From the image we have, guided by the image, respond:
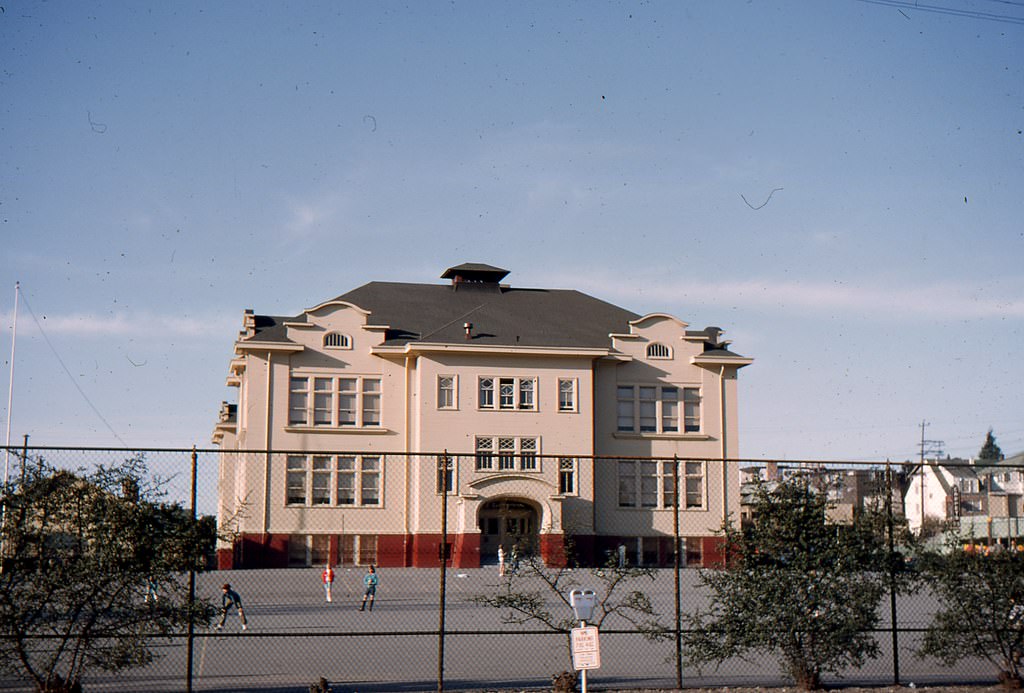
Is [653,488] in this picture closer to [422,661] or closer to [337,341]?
[337,341]

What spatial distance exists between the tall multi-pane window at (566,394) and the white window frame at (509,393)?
116 centimetres

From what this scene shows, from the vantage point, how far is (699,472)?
186 feet

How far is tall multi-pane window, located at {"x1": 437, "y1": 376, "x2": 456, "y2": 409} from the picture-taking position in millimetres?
55219

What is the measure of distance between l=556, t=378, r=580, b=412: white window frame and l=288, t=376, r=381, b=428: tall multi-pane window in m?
9.37

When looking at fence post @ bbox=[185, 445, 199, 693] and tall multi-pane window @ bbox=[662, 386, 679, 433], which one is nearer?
fence post @ bbox=[185, 445, 199, 693]

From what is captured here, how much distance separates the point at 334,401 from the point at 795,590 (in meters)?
42.3

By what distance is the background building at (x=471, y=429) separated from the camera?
52812mm

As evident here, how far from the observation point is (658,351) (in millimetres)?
59062

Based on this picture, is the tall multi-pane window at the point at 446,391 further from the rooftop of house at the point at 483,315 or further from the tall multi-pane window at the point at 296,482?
the tall multi-pane window at the point at 296,482

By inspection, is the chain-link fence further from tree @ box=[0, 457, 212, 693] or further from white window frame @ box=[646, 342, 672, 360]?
white window frame @ box=[646, 342, 672, 360]

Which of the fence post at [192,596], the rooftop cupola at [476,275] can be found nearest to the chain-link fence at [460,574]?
the fence post at [192,596]


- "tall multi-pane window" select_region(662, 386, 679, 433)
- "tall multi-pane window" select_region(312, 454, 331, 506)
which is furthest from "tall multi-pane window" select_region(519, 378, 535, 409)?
"tall multi-pane window" select_region(312, 454, 331, 506)

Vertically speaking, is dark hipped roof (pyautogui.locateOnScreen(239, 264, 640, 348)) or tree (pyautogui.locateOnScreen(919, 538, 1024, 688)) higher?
dark hipped roof (pyautogui.locateOnScreen(239, 264, 640, 348))

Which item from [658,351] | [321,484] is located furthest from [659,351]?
[321,484]
